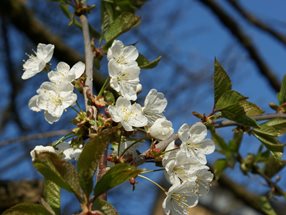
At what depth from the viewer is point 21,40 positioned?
13.6ft

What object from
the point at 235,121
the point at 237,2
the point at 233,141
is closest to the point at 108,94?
the point at 235,121

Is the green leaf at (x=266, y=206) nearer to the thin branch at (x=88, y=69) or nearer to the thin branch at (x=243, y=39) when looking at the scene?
the thin branch at (x=88, y=69)

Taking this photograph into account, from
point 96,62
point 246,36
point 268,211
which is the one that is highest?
point 96,62

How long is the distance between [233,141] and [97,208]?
2.56 feet

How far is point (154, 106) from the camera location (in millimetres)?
904

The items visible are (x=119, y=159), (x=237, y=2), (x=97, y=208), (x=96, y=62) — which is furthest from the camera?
(x=237, y=2)

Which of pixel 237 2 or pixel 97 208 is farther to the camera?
pixel 237 2

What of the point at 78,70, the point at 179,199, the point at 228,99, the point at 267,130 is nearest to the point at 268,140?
the point at 267,130

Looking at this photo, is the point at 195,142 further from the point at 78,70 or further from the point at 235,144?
the point at 235,144

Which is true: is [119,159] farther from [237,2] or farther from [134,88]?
[237,2]

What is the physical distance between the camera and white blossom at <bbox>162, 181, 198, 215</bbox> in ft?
2.76

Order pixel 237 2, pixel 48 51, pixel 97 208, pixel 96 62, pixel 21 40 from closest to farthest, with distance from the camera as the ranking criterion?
pixel 97 208
pixel 48 51
pixel 96 62
pixel 237 2
pixel 21 40

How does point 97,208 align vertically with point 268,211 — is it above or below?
above

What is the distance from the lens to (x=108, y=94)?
928mm
